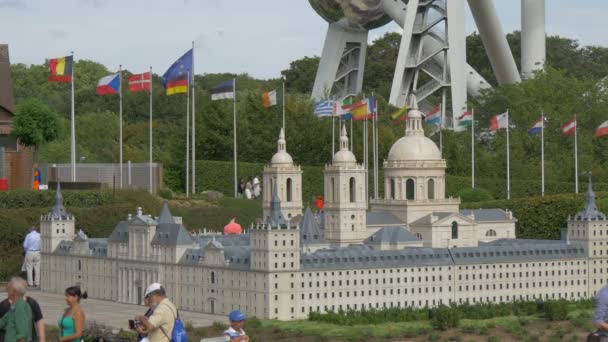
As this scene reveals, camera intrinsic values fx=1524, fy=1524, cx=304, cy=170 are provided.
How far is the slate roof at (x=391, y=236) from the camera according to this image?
203 ft

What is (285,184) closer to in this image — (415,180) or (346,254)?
(415,180)

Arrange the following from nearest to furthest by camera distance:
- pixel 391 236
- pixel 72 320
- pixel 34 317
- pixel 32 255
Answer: pixel 34 317
pixel 72 320
pixel 391 236
pixel 32 255

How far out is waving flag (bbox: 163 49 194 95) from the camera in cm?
7388

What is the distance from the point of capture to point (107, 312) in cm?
5659

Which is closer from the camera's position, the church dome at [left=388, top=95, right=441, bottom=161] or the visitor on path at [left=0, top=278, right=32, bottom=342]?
the visitor on path at [left=0, top=278, right=32, bottom=342]

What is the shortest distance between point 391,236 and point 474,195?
18.8m

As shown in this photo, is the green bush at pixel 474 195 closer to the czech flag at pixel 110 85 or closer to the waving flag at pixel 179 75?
the waving flag at pixel 179 75


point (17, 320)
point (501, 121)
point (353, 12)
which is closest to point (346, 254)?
point (501, 121)

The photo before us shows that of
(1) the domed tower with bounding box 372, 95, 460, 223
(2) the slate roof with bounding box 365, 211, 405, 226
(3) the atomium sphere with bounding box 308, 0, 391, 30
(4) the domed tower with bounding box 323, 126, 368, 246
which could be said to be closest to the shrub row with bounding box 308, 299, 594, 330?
(4) the domed tower with bounding box 323, 126, 368, 246

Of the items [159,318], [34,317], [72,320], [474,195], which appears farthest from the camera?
[474,195]

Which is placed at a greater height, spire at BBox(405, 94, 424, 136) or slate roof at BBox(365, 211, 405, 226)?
spire at BBox(405, 94, 424, 136)

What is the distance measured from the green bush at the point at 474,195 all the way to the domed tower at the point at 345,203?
46.3 feet

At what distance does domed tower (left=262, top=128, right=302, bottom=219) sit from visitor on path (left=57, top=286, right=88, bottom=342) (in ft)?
144

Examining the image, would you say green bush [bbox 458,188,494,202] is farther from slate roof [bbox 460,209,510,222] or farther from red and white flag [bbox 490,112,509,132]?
slate roof [bbox 460,209,510,222]
